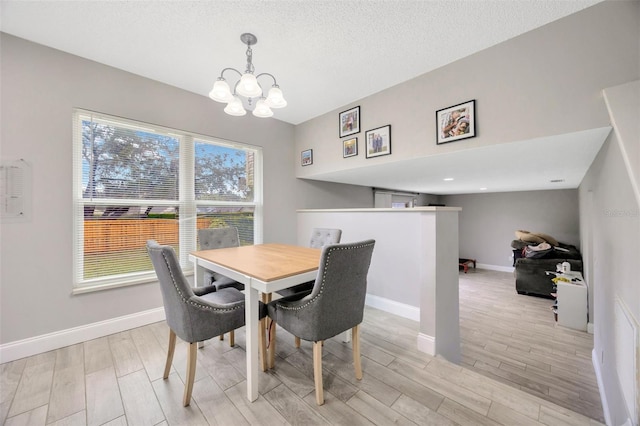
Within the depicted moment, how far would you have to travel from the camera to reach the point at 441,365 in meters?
1.82

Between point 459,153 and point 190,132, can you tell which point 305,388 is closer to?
point 459,153

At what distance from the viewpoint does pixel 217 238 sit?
2709mm

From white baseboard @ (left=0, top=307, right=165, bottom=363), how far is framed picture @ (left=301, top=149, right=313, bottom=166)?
8.57 feet

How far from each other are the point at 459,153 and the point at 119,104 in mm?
3357

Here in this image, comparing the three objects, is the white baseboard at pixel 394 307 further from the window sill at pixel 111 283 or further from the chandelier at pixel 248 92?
the window sill at pixel 111 283

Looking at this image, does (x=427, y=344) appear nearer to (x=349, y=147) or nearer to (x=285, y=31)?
(x=349, y=147)

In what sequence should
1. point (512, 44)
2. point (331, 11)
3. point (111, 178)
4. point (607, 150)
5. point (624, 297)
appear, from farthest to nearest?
point (111, 178) → point (512, 44) → point (607, 150) → point (331, 11) → point (624, 297)

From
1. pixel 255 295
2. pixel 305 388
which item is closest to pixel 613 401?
pixel 305 388

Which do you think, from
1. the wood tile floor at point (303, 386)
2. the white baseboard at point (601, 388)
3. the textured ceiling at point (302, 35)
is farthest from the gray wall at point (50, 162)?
the white baseboard at point (601, 388)

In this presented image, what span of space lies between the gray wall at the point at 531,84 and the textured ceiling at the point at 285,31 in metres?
0.11

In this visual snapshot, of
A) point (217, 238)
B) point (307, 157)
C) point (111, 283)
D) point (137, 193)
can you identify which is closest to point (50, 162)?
point (137, 193)

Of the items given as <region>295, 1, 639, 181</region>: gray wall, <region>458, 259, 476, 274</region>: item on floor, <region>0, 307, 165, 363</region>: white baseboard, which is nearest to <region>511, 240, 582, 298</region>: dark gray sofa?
<region>458, 259, 476, 274</region>: item on floor

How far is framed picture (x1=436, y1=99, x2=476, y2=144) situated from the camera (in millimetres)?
2076

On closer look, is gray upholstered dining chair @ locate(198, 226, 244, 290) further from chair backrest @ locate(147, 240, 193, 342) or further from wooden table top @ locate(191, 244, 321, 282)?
chair backrest @ locate(147, 240, 193, 342)
